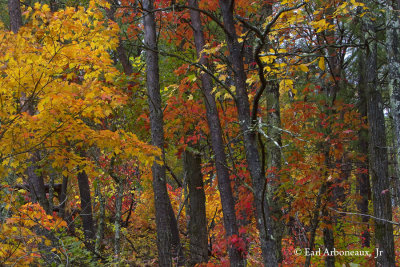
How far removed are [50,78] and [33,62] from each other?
400 millimetres

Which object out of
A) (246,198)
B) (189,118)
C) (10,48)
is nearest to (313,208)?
(246,198)

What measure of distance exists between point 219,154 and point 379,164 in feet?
10.5

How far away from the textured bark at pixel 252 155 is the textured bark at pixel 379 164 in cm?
423

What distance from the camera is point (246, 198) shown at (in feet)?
22.9

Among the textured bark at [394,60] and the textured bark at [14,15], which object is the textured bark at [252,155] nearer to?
the textured bark at [394,60]

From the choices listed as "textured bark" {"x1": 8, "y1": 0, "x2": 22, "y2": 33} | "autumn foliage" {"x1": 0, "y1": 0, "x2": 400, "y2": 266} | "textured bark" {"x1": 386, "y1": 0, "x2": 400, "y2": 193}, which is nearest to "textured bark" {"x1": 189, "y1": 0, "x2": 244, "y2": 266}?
"autumn foliage" {"x1": 0, "y1": 0, "x2": 400, "y2": 266}

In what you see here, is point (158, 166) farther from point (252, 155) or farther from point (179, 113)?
point (252, 155)

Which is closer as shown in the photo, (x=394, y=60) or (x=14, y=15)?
(x=394, y=60)

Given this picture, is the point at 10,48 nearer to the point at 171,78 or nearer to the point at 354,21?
the point at 171,78

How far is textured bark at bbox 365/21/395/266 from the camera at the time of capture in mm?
6477

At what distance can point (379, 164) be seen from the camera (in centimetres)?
659

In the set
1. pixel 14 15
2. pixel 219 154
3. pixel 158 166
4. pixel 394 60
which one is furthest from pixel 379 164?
pixel 14 15

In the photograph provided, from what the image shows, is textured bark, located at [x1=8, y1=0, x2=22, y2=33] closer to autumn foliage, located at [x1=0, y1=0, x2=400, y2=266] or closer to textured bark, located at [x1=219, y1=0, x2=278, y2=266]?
autumn foliage, located at [x1=0, y1=0, x2=400, y2=266]

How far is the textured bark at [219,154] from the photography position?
6.34m
